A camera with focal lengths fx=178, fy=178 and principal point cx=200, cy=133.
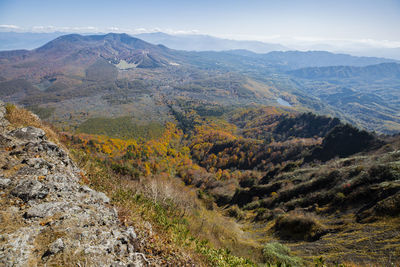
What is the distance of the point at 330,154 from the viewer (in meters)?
71.5

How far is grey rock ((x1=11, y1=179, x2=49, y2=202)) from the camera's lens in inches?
300

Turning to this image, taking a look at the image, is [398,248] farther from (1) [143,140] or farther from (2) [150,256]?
(1) [143,140]

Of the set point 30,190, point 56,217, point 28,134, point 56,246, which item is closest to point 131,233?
point 56,246

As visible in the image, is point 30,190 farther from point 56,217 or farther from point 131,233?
point 131,233

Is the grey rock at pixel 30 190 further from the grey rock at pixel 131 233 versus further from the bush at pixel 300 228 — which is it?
the bush at pixel 300 228

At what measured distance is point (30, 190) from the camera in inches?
312

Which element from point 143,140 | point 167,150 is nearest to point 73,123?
point 143,140

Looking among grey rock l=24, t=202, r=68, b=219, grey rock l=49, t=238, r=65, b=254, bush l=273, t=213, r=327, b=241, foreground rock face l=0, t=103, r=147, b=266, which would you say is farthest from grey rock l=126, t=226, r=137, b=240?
bush l=273, t=213, r=327, b=241

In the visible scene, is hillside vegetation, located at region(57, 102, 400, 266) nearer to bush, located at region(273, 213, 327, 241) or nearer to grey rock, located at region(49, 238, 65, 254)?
bush, located at region(273, 213, 327, 241)

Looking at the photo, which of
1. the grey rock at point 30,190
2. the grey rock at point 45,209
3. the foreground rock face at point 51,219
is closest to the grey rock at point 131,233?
the foreground rock face at point 51,219

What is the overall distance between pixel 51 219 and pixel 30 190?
2146 mm

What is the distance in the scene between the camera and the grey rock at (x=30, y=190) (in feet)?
25.0

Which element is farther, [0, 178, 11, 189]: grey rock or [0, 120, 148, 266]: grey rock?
[0, 178, 11, 189]: grey rock

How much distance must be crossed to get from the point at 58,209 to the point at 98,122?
21798cm
